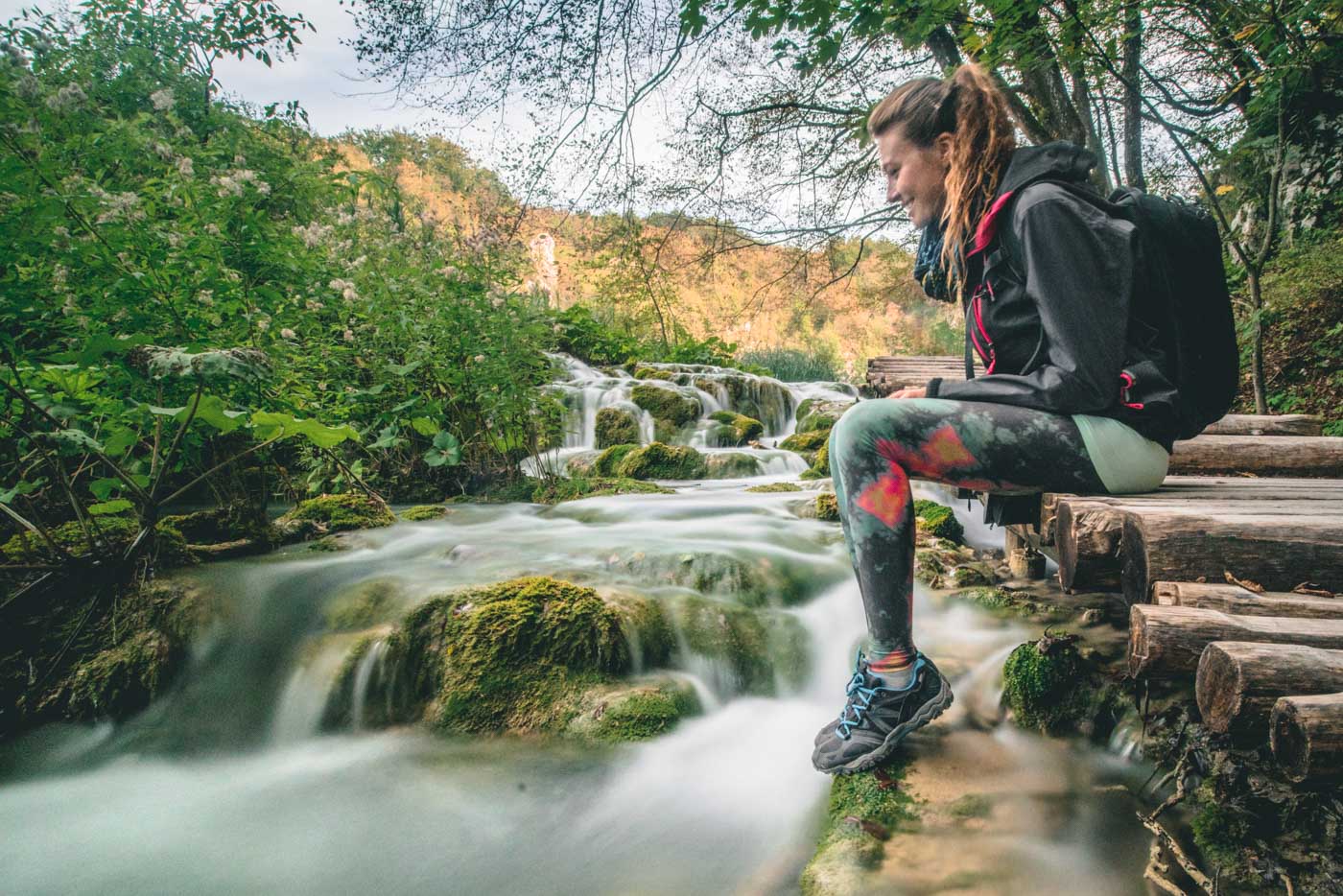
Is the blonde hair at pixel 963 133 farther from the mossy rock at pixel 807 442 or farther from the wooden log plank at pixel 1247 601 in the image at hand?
the mossy rock at pixel 807 442

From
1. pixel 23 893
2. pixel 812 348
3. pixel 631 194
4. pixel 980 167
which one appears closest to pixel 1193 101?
pixel 631 194

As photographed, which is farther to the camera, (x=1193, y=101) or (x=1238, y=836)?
(x=1193, y=101)

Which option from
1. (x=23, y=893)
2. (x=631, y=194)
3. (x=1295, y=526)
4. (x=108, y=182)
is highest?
(x=631, y=194)

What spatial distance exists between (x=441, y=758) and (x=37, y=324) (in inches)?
106

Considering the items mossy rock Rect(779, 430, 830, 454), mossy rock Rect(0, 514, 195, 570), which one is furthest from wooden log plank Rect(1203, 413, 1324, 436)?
mossy rock Rect(0, 514, 195, 570)

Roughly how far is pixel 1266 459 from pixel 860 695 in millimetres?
2370

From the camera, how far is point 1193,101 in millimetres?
7367

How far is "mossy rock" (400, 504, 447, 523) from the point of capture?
4967 millimetres

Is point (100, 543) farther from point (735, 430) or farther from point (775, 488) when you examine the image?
point (735, 430)

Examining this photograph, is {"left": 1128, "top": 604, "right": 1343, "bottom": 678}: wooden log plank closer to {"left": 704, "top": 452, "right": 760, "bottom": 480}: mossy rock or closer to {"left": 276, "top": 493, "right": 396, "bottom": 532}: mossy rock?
{"left": 276, "top": 493, "right": 396, "bottom": 532}: mossy rock

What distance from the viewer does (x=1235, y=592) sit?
140 centimetres

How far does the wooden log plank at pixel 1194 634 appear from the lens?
1243 millimetres

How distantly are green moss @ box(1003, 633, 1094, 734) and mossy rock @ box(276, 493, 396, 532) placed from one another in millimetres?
4200

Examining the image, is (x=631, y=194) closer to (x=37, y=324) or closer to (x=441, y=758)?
(x=37, y=324)
